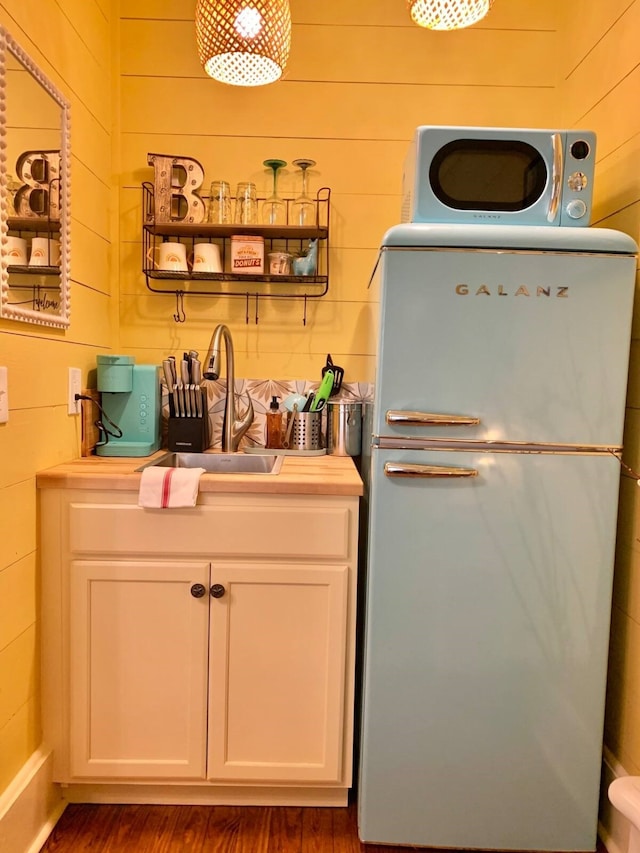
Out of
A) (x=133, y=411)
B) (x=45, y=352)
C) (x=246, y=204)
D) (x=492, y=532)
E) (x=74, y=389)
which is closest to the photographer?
(x=492, y=532)

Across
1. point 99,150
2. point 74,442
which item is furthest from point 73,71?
point 74,442

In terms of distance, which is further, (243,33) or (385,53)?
(385,53)

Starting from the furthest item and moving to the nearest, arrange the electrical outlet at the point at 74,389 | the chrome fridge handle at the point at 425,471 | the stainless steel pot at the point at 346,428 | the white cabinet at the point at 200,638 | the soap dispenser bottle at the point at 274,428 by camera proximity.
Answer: the soap dispenser bottle at the point at 274,428, the stainless steel pot at the point at 346,428, the electrical outlet at the point at 74,389, the white cabinet at the point at 200,638, the chrome fridge handle at the point at 425,471

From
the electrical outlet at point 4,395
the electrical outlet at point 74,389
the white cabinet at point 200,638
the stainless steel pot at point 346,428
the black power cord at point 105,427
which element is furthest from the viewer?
the stainless steel pot at point 346,428

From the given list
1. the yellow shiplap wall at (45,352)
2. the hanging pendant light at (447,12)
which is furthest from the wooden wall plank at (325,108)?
the hanging pendant light at (447,12)

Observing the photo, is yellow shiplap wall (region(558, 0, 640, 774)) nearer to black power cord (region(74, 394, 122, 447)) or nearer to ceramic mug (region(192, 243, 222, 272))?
ceramic mug (region(192, 243, 222, 272))

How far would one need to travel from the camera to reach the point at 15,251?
4.62 feet

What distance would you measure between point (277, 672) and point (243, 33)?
164 cm

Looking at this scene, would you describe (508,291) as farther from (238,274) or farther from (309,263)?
(238,274)

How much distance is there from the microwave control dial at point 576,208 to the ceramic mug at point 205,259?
111cm

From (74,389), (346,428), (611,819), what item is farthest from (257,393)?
(611,819)

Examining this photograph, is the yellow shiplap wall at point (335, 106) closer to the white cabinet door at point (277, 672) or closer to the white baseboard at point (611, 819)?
the white cabinet door at point (277, 672)

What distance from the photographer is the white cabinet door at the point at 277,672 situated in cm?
158

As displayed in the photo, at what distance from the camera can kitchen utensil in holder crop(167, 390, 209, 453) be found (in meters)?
1.99
